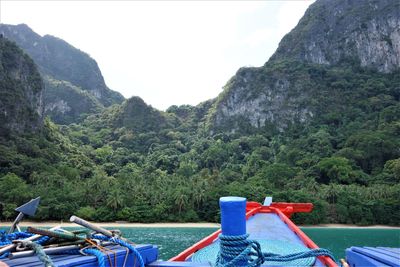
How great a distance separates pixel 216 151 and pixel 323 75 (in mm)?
31052

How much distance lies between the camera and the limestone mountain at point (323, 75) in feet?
232

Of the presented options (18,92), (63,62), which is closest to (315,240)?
(18,92)

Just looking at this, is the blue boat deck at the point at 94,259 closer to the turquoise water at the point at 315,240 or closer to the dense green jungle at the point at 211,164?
the turquoise water at the point at 315,240

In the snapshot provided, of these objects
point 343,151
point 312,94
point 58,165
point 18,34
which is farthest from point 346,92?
point 18,34

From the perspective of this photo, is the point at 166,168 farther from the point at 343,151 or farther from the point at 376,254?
the point at 376,254

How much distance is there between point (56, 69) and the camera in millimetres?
119000

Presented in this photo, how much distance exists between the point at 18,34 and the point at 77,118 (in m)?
48.7

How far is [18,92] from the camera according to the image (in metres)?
53.7

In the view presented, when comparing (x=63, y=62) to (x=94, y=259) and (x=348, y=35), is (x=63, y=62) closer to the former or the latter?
(x=348, y=35)

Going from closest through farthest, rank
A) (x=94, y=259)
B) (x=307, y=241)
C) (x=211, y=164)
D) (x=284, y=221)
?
(x=94, y=259)
(x=307, y=241)
(x=284, y=221)
(x=211, y=164)

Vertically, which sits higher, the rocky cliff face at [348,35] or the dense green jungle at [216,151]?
the rocky cliff face at [348,35]

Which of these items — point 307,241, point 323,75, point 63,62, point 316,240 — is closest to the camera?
point 307,241

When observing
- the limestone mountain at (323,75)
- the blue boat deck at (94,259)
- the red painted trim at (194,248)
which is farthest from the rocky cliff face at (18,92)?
the blue boat deck at (94,259)

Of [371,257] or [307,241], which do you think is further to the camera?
[307,241]
